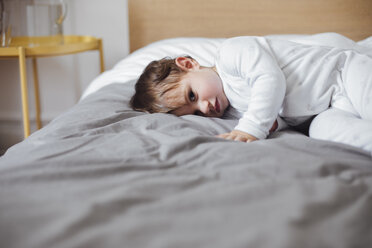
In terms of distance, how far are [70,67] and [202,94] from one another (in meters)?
1.26

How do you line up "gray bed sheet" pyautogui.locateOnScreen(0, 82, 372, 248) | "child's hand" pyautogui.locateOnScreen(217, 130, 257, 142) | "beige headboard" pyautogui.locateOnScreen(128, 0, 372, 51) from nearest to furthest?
"gray bed sheet" pyautogui.locateOnScreen(0, 82, 372, 248), "child's hand" pyautogui.locateOnScreen(217, 130, 257, 142), "beige headboard" pyautogui.locateOnScreen(128, 0, 372, 51)

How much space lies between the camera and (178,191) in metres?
0.57

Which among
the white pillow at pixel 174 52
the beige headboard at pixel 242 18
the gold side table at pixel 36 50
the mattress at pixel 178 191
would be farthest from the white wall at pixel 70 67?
the mattress at pixel 178 191

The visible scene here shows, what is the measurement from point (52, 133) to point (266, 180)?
0.53 metres

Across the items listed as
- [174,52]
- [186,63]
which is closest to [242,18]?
[174,52]

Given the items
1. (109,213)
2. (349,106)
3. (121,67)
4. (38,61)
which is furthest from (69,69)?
(109,213)

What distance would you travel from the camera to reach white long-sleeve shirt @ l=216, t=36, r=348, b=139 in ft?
3.05

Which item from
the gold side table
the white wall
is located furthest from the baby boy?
the white wall

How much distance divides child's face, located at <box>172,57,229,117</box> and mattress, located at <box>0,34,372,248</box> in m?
0.17

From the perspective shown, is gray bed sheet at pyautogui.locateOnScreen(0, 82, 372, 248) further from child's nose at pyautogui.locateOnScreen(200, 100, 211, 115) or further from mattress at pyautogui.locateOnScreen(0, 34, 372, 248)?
child's nose at pyautogui.locateOnScreen(200, 100, 211, 115)

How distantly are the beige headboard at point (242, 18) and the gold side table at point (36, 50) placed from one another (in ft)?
0.88

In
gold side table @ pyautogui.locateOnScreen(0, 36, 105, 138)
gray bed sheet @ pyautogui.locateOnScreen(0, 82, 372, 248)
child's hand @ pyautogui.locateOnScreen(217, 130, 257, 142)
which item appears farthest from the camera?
gold side table @ pyautogui.locateOnScreen(0, 36, 105, 138)

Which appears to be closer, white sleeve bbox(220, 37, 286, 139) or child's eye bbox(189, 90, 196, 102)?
white sleeve bbox(220, 37, 286, 139)

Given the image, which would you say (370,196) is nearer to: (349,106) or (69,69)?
(349,106)
